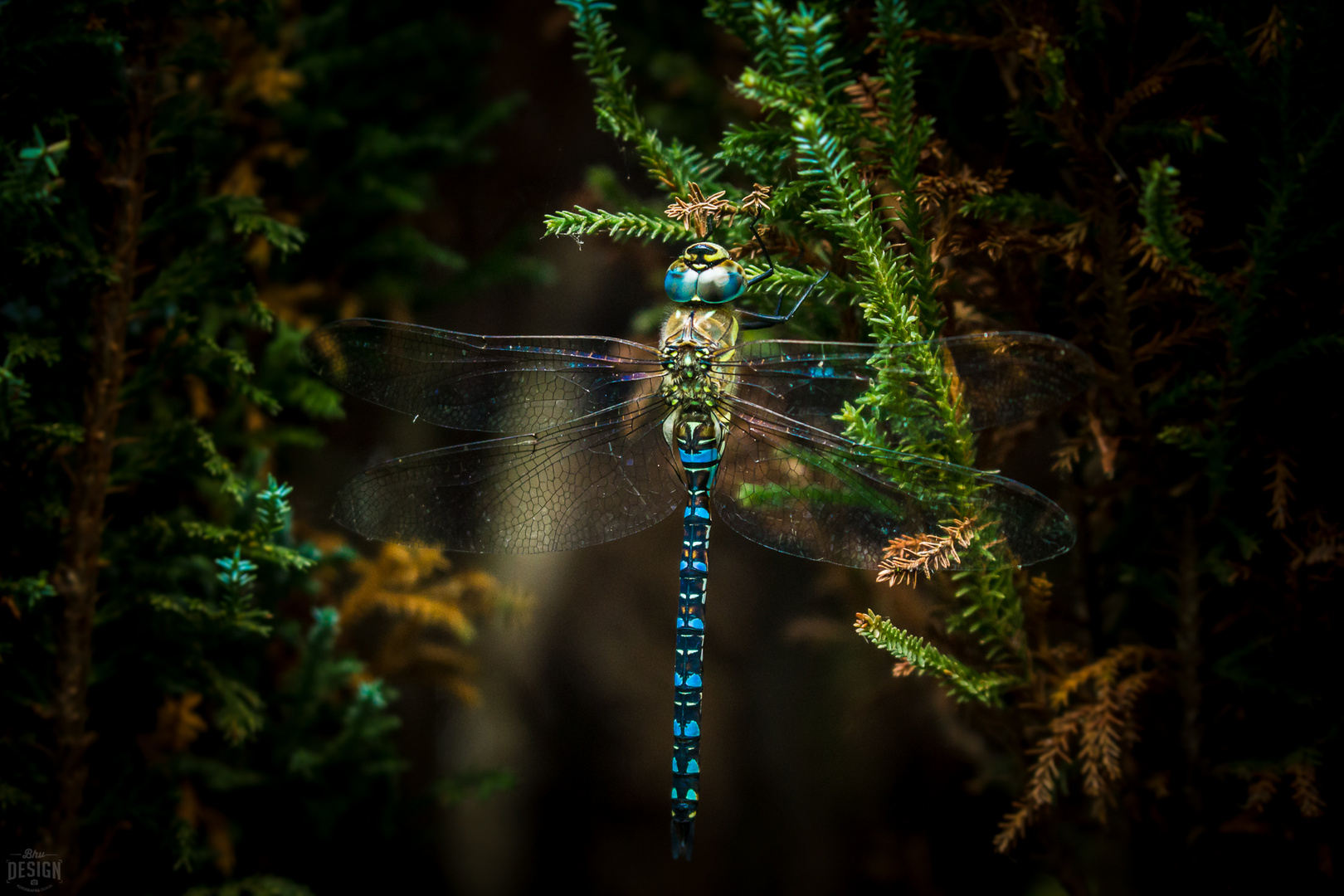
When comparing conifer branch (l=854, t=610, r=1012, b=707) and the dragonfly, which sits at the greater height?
the dragonfly

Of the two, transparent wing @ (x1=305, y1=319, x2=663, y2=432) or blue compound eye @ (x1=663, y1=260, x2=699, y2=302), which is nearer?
blue compound eye @ (x1=663, y1=260, x2=699, y2=302)

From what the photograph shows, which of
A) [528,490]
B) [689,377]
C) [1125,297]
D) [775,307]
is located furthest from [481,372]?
[1125,297]

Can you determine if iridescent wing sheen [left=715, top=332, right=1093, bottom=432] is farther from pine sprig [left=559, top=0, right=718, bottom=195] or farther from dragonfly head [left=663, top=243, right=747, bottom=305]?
pine sprig [left=559, top=0, right=718, bottom=195]

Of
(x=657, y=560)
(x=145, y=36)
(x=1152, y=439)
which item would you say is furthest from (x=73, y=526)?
(x=1152, y=439)

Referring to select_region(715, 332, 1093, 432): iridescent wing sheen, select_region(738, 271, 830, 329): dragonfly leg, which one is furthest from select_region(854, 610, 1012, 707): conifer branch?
select_region(738, 271, 830, 329): dragonfly leg

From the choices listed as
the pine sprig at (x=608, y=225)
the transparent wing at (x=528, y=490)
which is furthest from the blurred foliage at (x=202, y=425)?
the pine sprig at (x=608, y=225)

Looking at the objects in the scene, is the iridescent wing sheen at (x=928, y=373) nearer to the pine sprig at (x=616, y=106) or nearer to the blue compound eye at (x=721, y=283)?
the blue compound eye at (x=721, y=283)

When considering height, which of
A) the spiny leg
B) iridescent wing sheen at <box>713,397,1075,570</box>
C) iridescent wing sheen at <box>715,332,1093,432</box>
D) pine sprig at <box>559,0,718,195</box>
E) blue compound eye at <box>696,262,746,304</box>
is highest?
pine sprig at <box>559,0,718,195</box>

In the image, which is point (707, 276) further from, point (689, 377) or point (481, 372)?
point (481, 372)

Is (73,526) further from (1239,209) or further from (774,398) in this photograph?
(1239,209)
